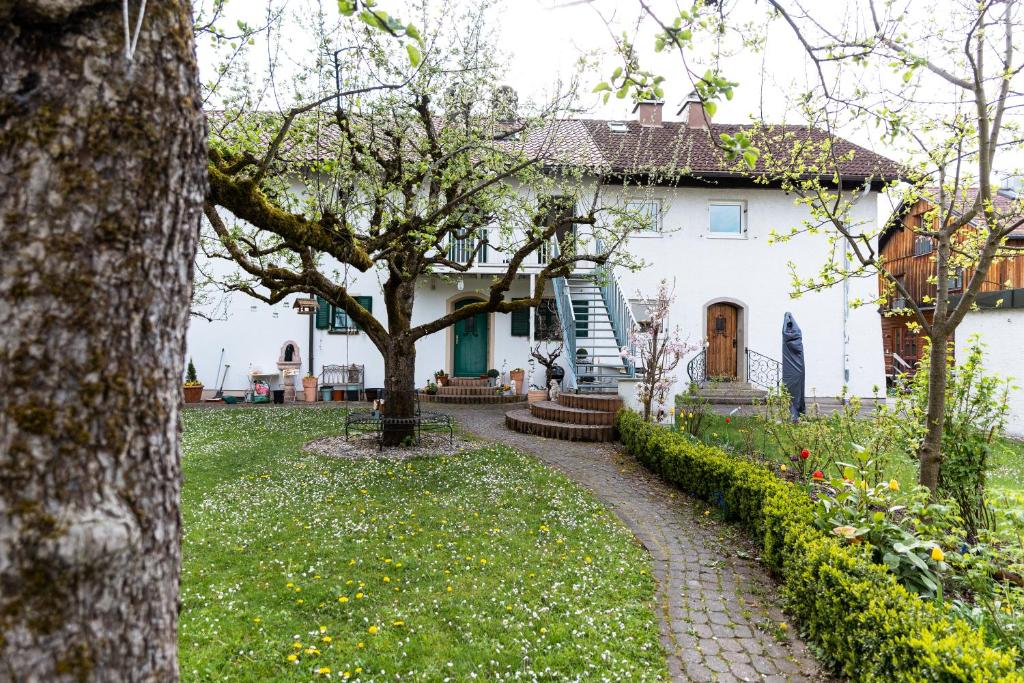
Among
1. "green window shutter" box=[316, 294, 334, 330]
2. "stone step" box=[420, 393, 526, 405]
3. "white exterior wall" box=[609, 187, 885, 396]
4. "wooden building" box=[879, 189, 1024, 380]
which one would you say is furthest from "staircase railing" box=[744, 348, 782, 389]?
"green window shutter" box=[316, 294, 334, 330]

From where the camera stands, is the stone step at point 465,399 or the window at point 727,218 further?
the window at point 727,218

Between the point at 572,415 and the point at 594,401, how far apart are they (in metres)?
0.48

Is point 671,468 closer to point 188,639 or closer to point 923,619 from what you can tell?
point 923,619

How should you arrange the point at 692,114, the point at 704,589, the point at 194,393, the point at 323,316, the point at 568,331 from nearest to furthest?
the point at 704,589, the point at 568,331, the point at 194,393, the point at 323,316, the point at 692,114

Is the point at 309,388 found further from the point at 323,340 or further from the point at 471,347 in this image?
the point at 471,347

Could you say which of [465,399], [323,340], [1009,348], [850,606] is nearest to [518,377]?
→ [465,399]

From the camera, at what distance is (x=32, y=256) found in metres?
1.20

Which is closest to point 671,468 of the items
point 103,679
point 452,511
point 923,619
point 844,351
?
point 452,511

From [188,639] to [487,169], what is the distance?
7.02 meters

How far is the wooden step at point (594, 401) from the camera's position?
1098 cm

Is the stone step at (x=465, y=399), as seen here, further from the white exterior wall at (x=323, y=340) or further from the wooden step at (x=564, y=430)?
the wooden step at (x=564, y=430)

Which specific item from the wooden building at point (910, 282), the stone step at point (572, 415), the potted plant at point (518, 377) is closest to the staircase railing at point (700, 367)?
the potted plant at point (518, 377)

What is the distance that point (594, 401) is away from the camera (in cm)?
1121

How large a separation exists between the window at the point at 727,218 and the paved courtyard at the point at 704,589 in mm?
9993
